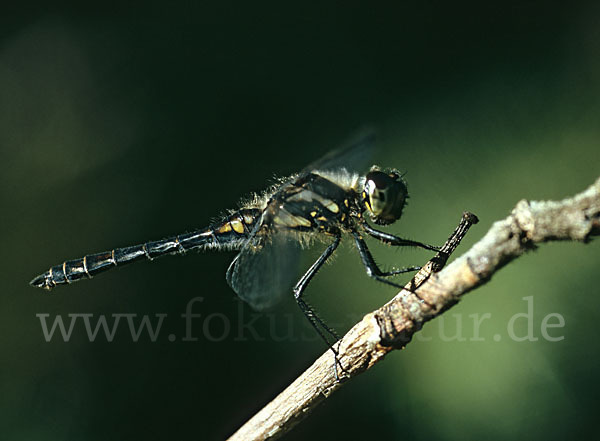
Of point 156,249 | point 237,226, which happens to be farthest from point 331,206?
point 156,249

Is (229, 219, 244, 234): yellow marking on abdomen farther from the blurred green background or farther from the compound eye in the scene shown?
the compound eye

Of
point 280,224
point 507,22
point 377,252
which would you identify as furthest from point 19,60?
point 507,22

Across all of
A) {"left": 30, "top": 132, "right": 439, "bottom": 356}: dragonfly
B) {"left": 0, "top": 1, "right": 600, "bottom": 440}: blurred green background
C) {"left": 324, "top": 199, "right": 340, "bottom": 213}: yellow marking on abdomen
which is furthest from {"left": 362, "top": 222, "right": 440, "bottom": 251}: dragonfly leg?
{"left": 0, "top": 1, "right": 600, "bottom": 440}: blurred green background

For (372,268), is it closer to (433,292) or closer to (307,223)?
(307,223)

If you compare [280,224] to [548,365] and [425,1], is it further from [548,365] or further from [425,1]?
[425,1]

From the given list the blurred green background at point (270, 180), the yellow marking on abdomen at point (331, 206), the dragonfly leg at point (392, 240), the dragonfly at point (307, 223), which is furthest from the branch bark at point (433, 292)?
the blurred green background at point (270, 180)
